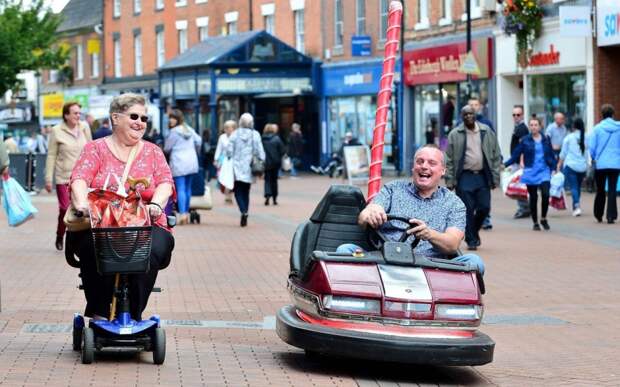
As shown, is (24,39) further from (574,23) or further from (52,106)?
(574,23)

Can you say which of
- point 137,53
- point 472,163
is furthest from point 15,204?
point 137,53

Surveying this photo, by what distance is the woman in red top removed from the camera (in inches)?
344

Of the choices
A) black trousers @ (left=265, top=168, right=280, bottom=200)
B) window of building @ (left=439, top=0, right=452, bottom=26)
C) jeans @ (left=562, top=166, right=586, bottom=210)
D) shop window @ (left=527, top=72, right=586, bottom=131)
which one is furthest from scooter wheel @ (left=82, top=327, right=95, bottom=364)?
window of building @ (left=439, top=0, right=452, bottom=26)

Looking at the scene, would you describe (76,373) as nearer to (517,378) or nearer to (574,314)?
(517,378)

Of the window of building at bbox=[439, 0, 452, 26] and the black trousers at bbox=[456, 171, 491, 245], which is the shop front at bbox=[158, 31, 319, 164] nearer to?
the window of building at bbox=[439, 0, 452, 26]

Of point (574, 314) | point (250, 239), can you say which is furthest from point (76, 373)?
point (250, 239)

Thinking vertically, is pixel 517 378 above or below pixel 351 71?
below

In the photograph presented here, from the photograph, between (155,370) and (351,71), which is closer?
(155,370)

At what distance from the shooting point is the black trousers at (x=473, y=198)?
57.4 ft

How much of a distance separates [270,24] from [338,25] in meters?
5.02

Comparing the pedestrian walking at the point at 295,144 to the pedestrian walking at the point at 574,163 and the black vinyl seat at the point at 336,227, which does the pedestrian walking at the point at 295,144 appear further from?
the black vinyl seat at the point at 336,227

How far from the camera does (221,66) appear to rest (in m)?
45.3

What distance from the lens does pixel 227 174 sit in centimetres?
2348

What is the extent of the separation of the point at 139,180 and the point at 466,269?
80.3 inches
